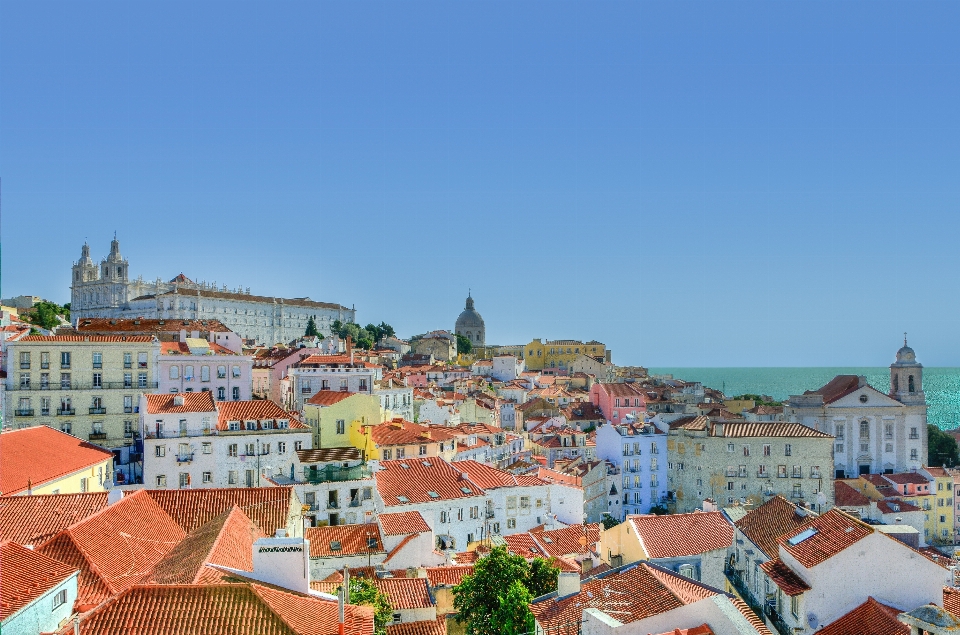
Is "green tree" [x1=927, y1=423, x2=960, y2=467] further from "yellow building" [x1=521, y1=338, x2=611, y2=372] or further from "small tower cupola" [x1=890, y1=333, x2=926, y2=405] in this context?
"yellow building" [x1=521, y1=338, x2=611, y2=372]

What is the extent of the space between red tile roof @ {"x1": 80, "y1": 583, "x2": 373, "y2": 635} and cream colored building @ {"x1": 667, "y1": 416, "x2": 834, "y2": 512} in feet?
159

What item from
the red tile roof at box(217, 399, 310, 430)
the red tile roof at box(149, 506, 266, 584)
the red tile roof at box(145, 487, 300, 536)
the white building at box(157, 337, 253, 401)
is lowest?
the red tile roof at box(145, 487, 300, 536)

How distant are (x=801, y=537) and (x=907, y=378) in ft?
209

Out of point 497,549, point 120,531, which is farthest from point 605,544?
point 120,531

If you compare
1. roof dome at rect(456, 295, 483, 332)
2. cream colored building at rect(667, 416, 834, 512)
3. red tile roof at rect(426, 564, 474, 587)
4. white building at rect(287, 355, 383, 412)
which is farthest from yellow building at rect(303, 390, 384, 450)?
roof dome at rect(456, 295, 483, 332)

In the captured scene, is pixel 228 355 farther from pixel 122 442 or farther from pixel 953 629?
pixel 953 629

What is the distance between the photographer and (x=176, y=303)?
136 metres

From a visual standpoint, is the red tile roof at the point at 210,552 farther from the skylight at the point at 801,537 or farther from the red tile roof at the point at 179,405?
the red tile roof at the point at 179,405

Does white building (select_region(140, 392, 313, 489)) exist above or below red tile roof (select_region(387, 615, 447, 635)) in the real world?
above

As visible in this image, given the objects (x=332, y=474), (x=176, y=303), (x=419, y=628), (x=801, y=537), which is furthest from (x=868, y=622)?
(x=176, y=303)

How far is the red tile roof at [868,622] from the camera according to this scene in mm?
19625

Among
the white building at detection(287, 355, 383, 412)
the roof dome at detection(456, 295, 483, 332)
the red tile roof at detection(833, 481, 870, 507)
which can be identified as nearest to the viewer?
the red tile roof at detection(833, 481, 870, 507)

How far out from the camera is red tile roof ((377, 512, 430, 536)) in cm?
3249

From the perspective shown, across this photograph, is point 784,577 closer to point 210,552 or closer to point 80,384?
point 210,552
